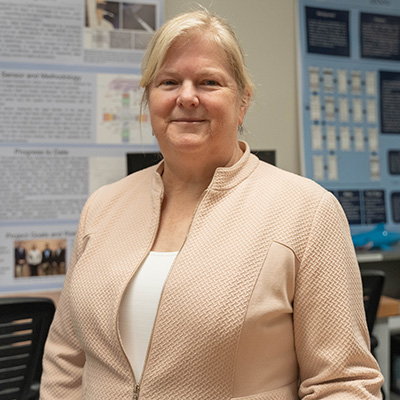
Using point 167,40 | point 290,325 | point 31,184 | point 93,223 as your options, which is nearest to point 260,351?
point 290,325

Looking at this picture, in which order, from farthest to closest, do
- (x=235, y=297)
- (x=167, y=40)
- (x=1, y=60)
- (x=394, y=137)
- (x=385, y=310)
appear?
Answer: (x=394, y=137) < (x=385, y=310) < (x=1, y=60) < (x=167, y=40) < (x=235, y=297)

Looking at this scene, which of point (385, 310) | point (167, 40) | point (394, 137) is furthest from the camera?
point (394, 137)

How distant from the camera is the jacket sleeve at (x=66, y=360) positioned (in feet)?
4.06

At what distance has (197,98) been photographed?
3.57ft

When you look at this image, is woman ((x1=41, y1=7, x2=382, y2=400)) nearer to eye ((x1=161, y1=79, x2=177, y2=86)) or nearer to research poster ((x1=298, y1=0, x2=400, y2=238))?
eye ((x1=161, y1=79, x2=177, y2=86))

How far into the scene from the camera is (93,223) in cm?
125

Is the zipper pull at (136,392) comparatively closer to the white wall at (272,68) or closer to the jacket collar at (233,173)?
the jacket collar at (233,173)

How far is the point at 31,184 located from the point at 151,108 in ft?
4.42

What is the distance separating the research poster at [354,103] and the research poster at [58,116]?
2.96 feet

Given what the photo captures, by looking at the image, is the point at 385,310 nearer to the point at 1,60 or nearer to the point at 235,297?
the point at 235,297

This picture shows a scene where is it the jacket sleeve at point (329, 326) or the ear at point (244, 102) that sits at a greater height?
the ear at point (244, 102)

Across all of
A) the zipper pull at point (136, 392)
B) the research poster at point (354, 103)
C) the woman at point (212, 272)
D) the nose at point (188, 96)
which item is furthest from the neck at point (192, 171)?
the research poster at point (354, 103)

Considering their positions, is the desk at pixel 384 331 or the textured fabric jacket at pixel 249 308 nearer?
the textured fabric jacket at pixel 249 308

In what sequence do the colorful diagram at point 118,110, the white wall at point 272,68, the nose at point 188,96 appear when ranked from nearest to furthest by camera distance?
the nose at point 188,96 < the colorful diagram at point 118,110 < the white wall at point 272,68
